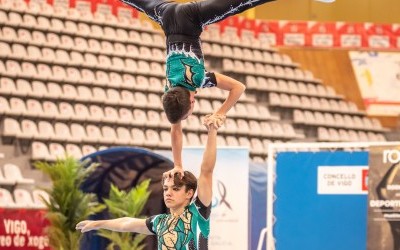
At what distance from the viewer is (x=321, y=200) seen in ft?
32.5

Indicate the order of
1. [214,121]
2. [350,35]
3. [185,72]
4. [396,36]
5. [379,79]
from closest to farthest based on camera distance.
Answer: [214,121], [185,72], [379,79], [350,35], [396,36]

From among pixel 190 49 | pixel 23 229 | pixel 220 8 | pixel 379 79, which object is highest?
pixel 379 79

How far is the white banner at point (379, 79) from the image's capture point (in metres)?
20.7

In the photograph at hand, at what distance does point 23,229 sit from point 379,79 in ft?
37.3

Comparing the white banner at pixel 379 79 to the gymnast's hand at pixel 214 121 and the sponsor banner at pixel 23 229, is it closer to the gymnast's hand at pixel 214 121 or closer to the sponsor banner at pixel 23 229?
the sponsor banner at pixel 23 229

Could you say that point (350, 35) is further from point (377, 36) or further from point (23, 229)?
point (23, 229)

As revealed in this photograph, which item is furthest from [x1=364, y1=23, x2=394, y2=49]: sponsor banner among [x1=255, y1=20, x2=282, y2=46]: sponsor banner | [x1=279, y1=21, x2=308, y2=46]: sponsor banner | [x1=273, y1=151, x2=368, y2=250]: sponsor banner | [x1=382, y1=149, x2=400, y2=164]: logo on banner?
[x1=382, y1=149, x2=400, y2=164]: logo on banner

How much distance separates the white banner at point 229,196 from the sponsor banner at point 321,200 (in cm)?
86

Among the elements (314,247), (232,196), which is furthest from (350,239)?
(232,196)

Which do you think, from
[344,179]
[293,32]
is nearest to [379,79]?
[293,32]

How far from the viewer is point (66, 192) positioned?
1124cm

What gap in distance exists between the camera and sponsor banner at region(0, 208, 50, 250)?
11820 millimetres

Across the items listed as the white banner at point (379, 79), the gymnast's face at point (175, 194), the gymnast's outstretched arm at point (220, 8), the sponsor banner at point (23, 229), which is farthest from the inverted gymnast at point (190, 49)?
the white banner at point (379, 79)

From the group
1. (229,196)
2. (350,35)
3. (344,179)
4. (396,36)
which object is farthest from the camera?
(396,36)
